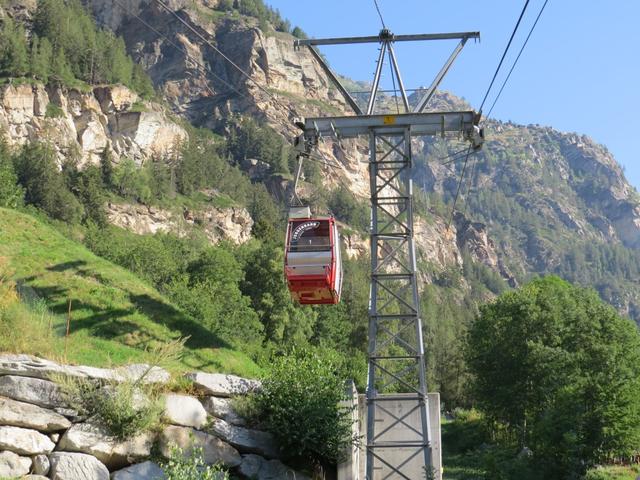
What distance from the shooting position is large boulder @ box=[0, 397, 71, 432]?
513 inches

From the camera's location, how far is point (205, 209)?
12800 centimetres

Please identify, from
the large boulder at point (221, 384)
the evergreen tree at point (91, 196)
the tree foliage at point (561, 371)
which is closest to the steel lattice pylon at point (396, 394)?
the large boulder at point (221, 384)

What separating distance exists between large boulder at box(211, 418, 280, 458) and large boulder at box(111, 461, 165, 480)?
6.34 feet

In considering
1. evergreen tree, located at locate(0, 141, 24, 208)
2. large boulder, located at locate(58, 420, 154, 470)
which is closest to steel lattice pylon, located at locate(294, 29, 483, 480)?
large boulder, located at locate(58, 420, 154, 470)

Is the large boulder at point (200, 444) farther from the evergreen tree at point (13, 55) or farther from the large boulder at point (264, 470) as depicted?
the evergreen tree at point (13, 55)

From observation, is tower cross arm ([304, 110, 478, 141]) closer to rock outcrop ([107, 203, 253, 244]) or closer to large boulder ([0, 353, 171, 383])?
large boulder ([0, 353, 171, 383])

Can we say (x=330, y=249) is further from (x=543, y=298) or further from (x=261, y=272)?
(x=261, y=272)

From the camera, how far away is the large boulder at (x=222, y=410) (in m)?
15.9

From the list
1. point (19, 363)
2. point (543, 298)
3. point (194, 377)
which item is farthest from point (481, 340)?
point (19, 363)

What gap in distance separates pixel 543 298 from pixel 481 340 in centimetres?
525

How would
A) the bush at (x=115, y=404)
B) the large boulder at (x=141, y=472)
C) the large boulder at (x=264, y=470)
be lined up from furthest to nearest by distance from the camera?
the large boulder at (x=264, y=470) < the bush at (x=115, y=404) < the large boulder at (x=141, y=472)

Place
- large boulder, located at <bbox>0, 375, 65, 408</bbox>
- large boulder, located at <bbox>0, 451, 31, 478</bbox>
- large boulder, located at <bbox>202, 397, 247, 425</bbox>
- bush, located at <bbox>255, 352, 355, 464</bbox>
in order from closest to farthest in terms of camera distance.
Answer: large boulder, located at <bbox>0, 451, 31, 478</bbox>
large boulder, located at <bbox>0, 375, 65, 408</bbox>
bush, located at <bbox>255, 352, 355, 464</bbox>
large boulder, located at <bbox>202, 397, 247, 425</bbox>

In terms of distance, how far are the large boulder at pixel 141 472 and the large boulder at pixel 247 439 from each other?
1933 mm

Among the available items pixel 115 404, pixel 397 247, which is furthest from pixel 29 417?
pixel 397 247
